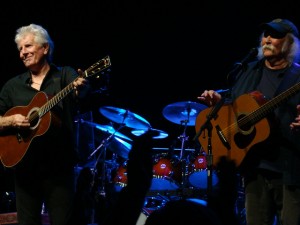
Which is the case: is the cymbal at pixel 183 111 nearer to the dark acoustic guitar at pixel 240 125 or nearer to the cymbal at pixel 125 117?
the cymbal at pixel 125 117

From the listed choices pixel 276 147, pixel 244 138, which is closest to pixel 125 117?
pixel 244 138

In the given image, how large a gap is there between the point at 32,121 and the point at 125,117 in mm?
3093

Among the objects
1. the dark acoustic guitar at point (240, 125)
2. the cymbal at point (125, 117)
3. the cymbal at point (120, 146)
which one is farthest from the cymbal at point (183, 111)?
the dark acoustic guitar at point (240, 125)

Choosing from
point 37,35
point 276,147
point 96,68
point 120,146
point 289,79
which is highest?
point 37,35

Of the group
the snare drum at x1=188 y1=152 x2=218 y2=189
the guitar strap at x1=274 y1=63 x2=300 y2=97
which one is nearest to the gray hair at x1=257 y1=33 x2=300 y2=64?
the guitar strap at x1=274 y1=63 x2=300 y2=97

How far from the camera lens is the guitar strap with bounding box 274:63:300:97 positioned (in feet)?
10.7

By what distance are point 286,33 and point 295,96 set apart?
0.60m

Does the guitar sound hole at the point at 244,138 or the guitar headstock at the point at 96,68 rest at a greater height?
the guitar headstock at the point at 96,68

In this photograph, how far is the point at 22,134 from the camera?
3730 mm

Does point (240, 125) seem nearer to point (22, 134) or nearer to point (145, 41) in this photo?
point (22, 134)

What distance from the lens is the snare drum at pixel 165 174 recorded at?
261 inches

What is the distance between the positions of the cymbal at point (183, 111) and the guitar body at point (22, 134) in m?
3.00

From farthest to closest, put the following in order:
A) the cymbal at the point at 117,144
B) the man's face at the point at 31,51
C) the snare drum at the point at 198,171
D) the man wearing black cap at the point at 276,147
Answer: the cymbal at the point at 117,144
the snare drum at the point at 198,171
the man's face at the point at 31,51
the man wearing black cap at the point at 276,147

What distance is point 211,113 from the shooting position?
3.55 meters
